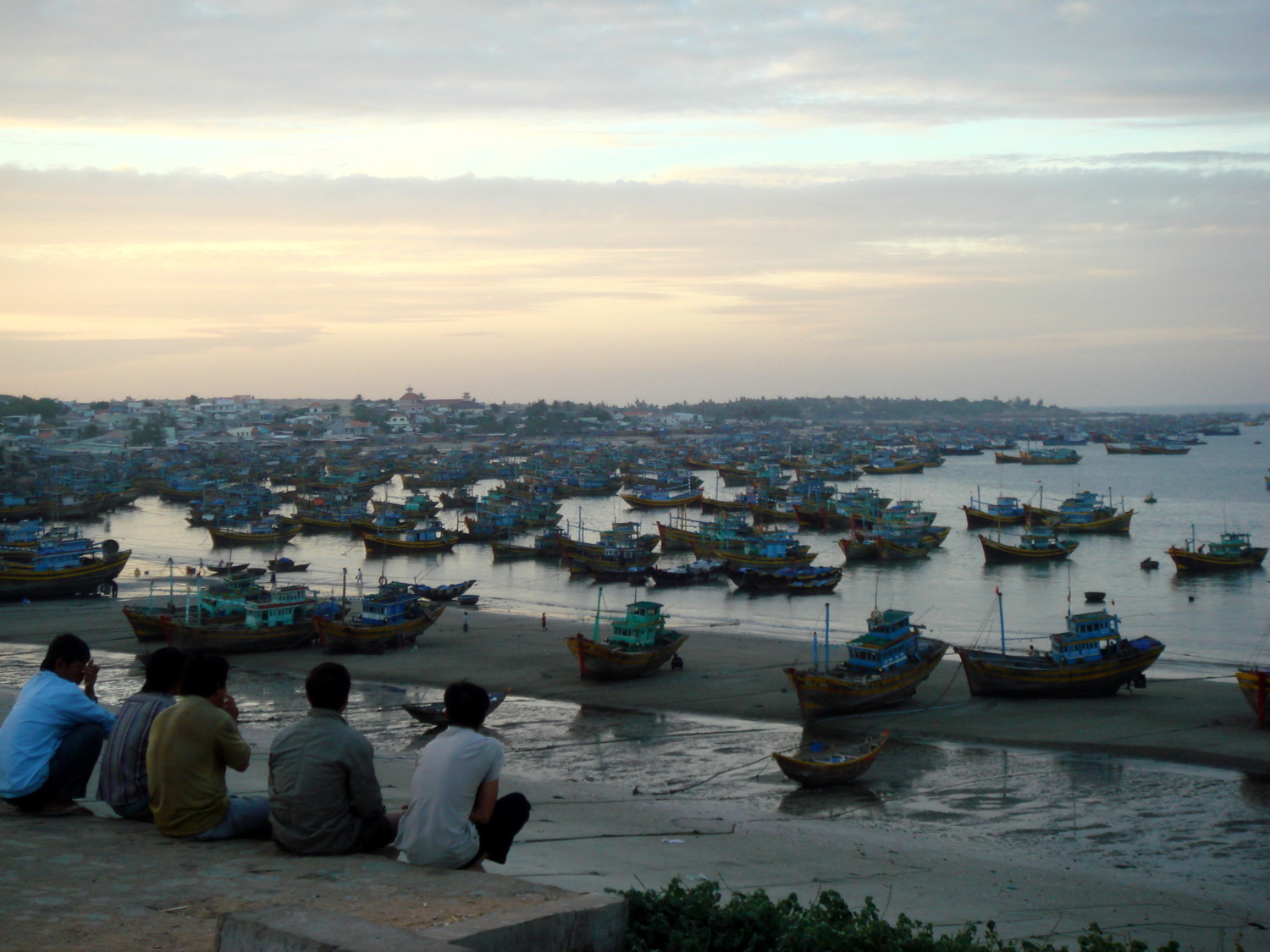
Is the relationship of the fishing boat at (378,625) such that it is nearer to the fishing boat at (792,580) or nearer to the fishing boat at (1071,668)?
the fishing boat at (1071,668)

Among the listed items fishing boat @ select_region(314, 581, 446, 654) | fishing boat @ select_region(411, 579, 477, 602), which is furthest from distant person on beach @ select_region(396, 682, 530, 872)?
fishing boat @ select_region(411, 579, 477, 602)

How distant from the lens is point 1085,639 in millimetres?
18328

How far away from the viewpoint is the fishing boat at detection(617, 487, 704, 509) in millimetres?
60469

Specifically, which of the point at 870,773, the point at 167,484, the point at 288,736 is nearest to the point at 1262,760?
the point at 870,773

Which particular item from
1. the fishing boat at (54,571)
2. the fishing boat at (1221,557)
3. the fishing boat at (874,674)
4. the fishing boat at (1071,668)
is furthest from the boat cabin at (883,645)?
the fishing boat at (54,571)

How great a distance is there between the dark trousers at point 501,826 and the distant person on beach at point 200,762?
1.06 meters

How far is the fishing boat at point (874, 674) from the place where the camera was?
1672 centimetres

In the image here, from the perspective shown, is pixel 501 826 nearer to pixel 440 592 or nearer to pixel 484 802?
pixel 484 802

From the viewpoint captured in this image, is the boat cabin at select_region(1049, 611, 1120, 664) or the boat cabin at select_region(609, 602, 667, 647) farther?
the boat cabin at select_region(609, 602, 667, 647)

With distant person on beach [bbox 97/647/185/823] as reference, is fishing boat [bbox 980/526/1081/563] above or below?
below

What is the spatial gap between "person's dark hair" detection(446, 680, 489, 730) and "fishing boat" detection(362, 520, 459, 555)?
40.6m

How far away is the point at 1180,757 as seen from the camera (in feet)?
47.2

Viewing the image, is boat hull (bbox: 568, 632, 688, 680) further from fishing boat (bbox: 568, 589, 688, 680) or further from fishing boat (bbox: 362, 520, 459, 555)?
fishing boat (bbox: 362, 520, 459, 555)

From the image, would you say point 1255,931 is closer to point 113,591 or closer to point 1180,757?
point 1180,757
